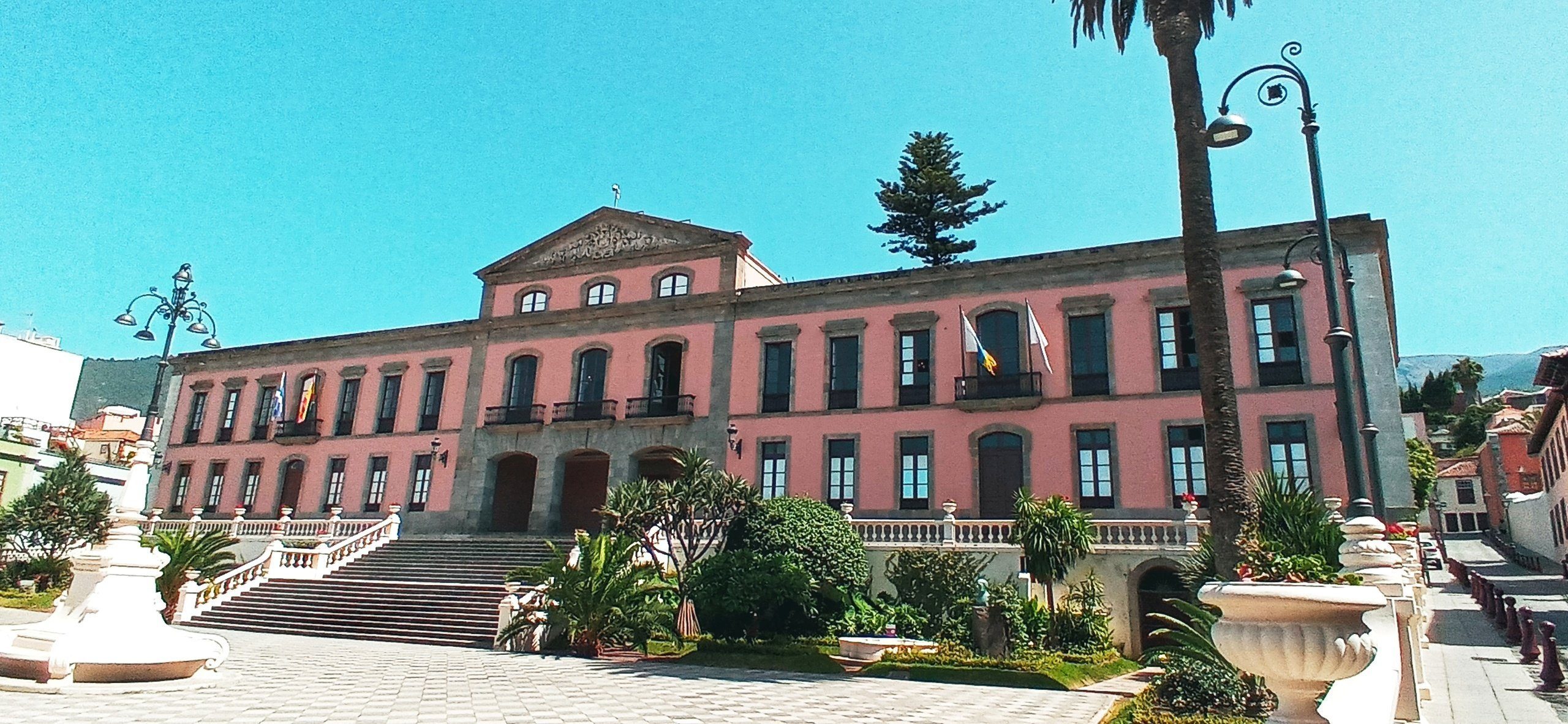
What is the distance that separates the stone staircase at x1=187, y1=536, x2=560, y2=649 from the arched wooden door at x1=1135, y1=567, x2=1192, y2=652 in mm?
13375

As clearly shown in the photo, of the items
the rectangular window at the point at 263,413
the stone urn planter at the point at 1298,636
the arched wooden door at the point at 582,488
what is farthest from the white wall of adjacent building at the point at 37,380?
the stone urn planter at the point at 1298,636

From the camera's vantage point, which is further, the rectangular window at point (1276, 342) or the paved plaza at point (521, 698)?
the rectangular window at point (1276, 342)

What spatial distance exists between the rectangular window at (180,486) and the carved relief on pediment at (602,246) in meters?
16.7

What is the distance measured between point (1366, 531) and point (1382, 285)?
1566 centimetres

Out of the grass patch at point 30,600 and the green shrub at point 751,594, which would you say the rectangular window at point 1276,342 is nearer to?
the green shrub at point 751,594

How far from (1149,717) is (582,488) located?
24586 millimetres

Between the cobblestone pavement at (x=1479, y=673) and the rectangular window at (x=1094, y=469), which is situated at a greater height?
the rectangular window at (x=1094, y=469)

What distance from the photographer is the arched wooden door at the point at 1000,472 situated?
22766 millimetres

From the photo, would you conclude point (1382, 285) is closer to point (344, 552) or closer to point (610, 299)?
point (610, 299)

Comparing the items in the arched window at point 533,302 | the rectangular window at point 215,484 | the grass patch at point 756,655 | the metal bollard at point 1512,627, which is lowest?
the grass patch at point 756,655

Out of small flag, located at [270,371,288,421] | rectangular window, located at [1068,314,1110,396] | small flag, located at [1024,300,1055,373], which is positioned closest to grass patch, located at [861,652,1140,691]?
rectangular window, located at [1068,314,1110,396]

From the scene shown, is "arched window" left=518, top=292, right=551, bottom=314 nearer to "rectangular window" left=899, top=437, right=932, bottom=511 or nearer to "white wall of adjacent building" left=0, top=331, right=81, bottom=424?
"rectangular window" left=899, top=437, right=932, bottom=511

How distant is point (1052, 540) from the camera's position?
60.1ft

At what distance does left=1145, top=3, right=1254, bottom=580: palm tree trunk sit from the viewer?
37.7ft
